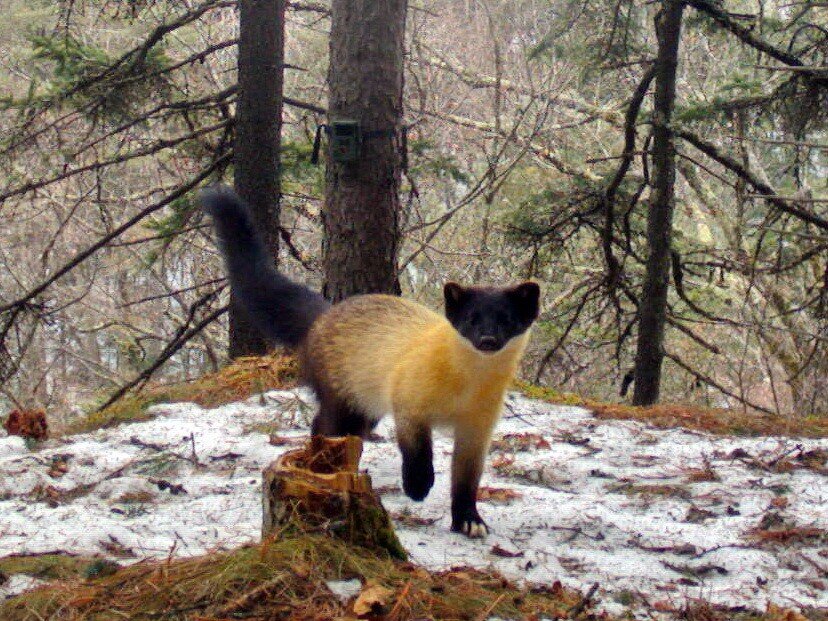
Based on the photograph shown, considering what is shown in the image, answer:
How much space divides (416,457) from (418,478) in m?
0.13

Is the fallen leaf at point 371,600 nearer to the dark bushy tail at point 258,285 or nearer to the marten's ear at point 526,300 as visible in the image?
the marten's ear at point 526,300

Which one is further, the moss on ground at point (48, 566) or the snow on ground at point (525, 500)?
the snow on ground at point (525, 500)

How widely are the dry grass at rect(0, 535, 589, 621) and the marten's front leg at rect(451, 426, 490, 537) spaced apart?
1145 mm

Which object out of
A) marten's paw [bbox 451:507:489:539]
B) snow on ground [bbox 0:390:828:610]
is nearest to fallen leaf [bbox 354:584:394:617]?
snow on ground [bbox 0:390:828:610]

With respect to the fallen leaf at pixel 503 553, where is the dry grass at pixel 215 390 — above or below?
above

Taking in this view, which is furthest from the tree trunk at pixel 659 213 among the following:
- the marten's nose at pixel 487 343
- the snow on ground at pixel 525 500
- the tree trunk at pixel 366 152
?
the marten's nose at pixel 487 343

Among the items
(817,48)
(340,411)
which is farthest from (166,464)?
(817,48)

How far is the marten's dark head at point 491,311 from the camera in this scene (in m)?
4.52

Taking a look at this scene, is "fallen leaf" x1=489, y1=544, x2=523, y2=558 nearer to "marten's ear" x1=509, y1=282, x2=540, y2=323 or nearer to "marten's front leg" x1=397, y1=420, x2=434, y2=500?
"marten's front leg" x1=397, y1=420, x2=434, y2=500

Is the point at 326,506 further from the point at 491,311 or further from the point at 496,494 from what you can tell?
the point at 496,494

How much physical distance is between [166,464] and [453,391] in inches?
73.2

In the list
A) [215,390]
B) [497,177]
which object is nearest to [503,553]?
[215,390]

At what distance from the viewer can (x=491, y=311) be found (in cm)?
465

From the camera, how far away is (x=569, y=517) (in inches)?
191
